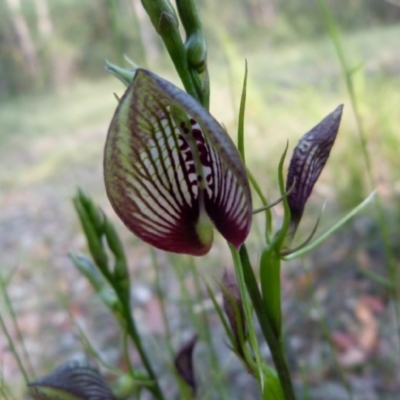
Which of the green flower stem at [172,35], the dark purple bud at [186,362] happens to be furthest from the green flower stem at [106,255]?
the green flower stem at [172,35]

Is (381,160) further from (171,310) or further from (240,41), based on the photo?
(240,41)

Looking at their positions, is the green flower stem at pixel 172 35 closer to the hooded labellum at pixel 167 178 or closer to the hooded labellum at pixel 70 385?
the hooded labellum at pixel 167 178

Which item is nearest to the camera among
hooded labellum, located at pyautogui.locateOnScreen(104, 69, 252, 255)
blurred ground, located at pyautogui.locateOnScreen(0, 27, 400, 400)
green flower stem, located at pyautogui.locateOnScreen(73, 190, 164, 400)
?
hooded labellum, located at pyautogui.locateOnScreen(104, 69, 252, 255)

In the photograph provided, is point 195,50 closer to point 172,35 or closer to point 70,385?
point 172,35

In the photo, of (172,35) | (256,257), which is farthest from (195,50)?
(256,257)

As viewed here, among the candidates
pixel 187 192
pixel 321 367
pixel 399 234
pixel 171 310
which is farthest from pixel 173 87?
pixel 171 310

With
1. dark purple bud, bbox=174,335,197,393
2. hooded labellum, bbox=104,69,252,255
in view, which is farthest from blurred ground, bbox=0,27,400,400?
hooded labellum, bbox=104,69,252,255

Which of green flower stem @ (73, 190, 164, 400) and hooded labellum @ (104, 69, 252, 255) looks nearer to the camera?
hooded labellum @ (104, 69, 252, 255)

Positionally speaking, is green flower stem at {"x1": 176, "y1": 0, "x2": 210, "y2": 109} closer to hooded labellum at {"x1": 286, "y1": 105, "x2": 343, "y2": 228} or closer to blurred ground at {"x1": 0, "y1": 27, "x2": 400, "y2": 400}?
hooded labellum at {"x1": 286, "y1": 105, "x2": 343, "y2": 228}
